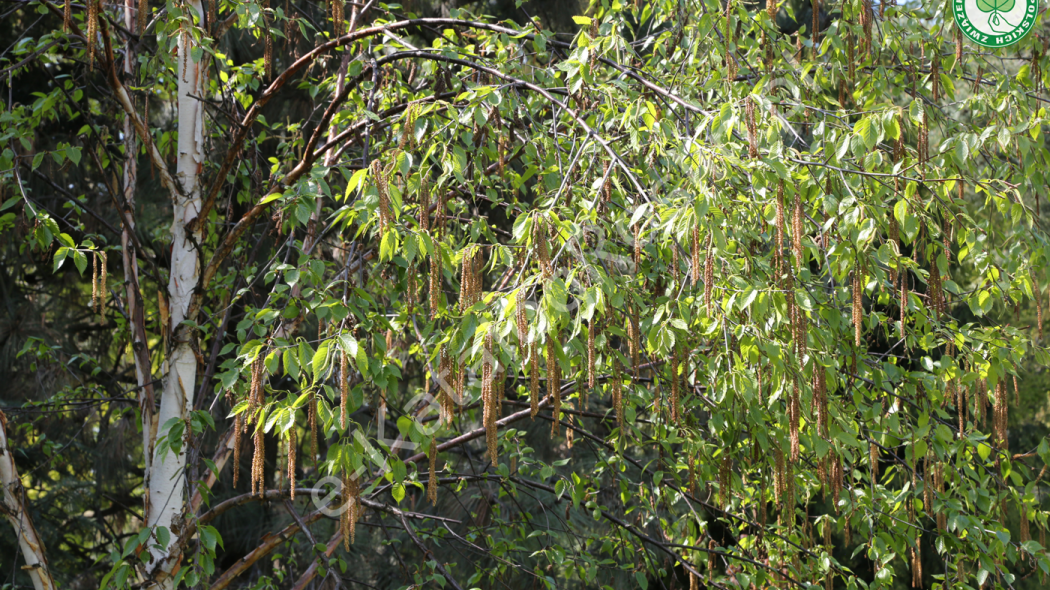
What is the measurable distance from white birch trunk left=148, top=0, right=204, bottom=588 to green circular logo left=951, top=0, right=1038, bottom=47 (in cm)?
289

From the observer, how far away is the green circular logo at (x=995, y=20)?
292 centimetres

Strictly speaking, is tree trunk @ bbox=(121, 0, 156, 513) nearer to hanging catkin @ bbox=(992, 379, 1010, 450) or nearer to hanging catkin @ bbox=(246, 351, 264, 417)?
hanging catkin @ bbox=(246, 351, 264, 417)

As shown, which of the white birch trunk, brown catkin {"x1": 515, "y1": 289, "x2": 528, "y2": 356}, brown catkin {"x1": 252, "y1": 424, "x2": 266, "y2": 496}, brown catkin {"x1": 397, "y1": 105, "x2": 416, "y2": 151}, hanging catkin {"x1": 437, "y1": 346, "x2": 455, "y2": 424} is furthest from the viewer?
the white birch trunk

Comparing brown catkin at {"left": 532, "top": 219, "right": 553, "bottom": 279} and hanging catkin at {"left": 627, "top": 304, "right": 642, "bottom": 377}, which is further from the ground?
brown catkin at {"left": 532, "top": 219, "right": 553, "bottom": 279}

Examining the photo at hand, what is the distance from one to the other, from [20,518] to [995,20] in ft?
13.3

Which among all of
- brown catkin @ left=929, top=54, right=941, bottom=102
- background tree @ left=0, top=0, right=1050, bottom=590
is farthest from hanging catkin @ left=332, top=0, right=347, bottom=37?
brown catkin @ left=929, top=54, right=941, bottom=102

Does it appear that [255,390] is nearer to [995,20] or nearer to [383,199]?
[383,199]

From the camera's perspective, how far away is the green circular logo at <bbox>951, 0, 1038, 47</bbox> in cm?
292

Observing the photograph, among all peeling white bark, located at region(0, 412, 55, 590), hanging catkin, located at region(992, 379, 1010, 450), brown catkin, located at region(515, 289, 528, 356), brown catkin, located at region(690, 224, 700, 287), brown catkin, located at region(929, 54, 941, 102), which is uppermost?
brown catkin, located at region(929, 54, 941, 102)

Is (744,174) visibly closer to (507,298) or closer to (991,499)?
(507,298)

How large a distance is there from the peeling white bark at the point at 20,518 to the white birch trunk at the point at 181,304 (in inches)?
14.0

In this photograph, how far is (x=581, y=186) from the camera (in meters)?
2.42

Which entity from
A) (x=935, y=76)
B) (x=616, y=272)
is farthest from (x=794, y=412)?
(x=935, y=76)

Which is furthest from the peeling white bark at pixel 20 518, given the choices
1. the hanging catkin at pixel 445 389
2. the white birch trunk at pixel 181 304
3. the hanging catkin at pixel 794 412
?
the hanging catkin at pixel 794 412
